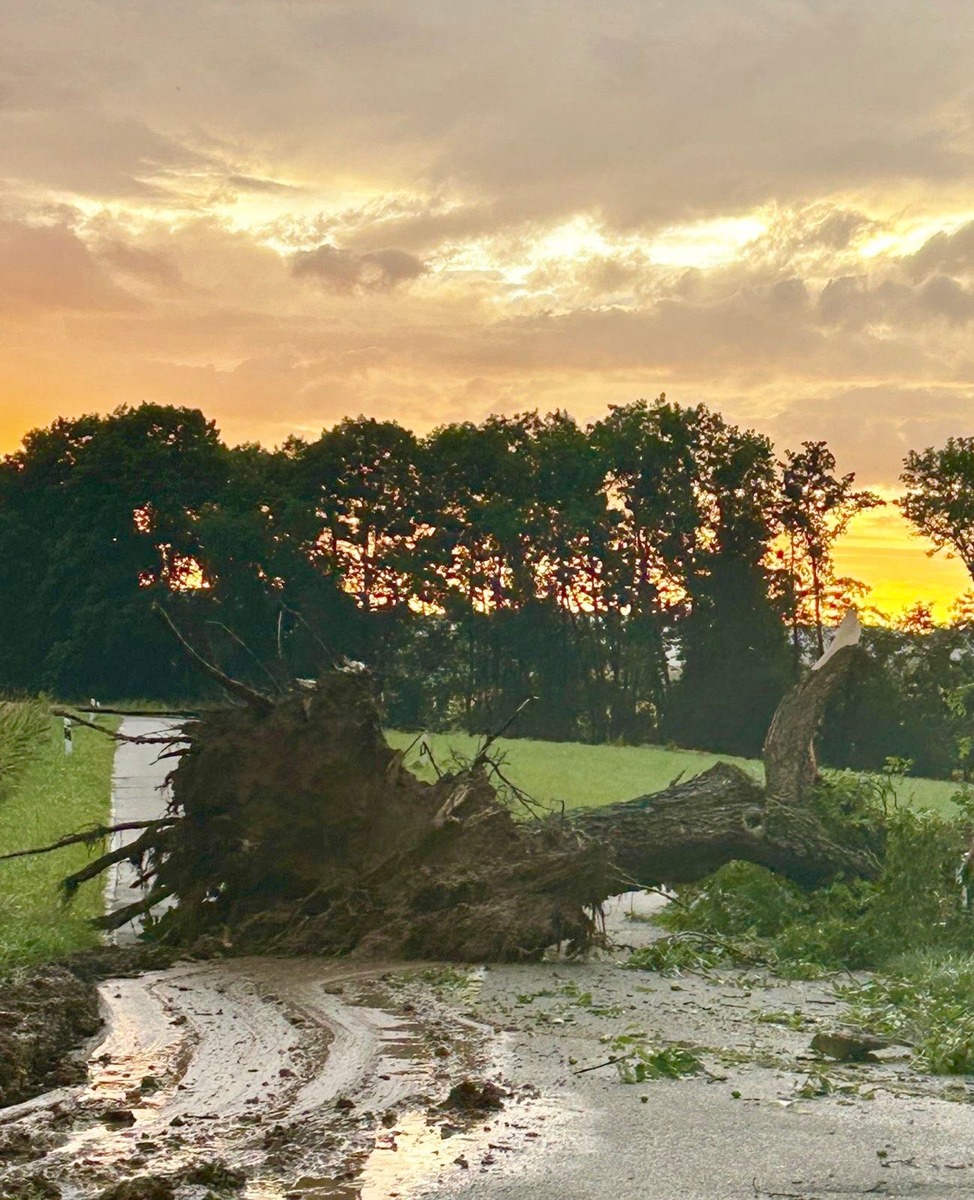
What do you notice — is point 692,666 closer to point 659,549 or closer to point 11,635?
point 659,549

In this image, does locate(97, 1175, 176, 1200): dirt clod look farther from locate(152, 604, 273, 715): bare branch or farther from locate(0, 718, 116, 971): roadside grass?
locate(152, 604, 273, 715): bare branch

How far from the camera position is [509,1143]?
606 cm

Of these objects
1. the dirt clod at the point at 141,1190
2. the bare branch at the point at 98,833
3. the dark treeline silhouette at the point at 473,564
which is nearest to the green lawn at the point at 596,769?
the dark treeline silhouette at the point at 473,564

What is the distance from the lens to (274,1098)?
6.88m

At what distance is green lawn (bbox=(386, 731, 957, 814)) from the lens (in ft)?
93.4

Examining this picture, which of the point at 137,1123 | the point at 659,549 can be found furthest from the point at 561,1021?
the point at 659,549

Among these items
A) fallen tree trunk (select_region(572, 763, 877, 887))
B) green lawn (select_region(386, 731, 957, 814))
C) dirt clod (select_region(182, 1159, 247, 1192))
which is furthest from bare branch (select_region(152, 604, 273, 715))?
green lawn (select_region(386, 731, 957, 814))

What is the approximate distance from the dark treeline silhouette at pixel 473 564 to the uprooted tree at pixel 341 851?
122 ft

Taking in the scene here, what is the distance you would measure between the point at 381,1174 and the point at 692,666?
46479 millimetres

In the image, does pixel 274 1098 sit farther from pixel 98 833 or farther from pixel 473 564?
pixel 473 564

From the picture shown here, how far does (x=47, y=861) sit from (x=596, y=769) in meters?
21.1

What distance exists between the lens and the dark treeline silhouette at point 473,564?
50.3 meters

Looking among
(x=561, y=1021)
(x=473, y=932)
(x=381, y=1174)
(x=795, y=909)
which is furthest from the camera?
(x=795, y=909)

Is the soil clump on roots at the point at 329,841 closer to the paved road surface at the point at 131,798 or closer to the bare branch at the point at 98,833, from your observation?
the bare branch at the point at 98,833
